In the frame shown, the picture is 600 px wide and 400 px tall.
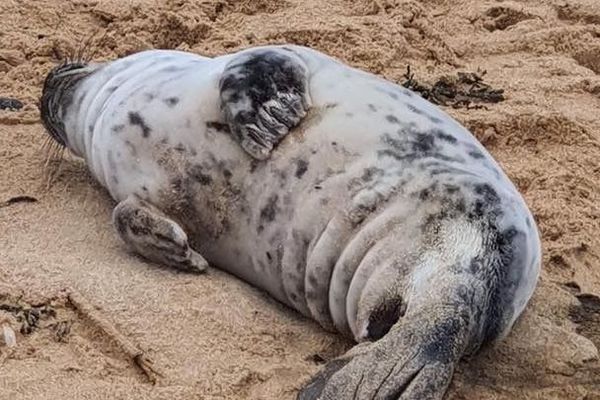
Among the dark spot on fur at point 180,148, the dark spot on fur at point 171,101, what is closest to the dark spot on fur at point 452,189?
the dark spot on fur at point 180,148

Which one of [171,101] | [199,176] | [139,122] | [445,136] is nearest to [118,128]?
[139,122]

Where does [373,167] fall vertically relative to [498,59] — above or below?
above

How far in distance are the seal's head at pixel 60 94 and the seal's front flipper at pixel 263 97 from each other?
31.9 inches

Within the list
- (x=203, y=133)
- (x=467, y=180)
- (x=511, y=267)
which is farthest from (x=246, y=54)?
(x=511, y=267)

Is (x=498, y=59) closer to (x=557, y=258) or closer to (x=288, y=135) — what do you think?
(x=557, y=258)

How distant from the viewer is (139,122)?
13.6 feet

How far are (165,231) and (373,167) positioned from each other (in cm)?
66

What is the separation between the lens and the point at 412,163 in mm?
3697

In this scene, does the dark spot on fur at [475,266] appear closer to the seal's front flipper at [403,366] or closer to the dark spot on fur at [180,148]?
the seal's front flipper at [403,366]

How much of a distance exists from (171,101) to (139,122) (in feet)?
0.38

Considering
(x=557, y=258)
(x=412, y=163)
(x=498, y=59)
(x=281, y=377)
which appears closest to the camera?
(x=281, y=377)

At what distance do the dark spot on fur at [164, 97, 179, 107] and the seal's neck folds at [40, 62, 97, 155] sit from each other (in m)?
0.57

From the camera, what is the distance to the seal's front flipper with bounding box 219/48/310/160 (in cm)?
384

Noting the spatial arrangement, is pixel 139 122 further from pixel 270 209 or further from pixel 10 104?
pixel 10 104
